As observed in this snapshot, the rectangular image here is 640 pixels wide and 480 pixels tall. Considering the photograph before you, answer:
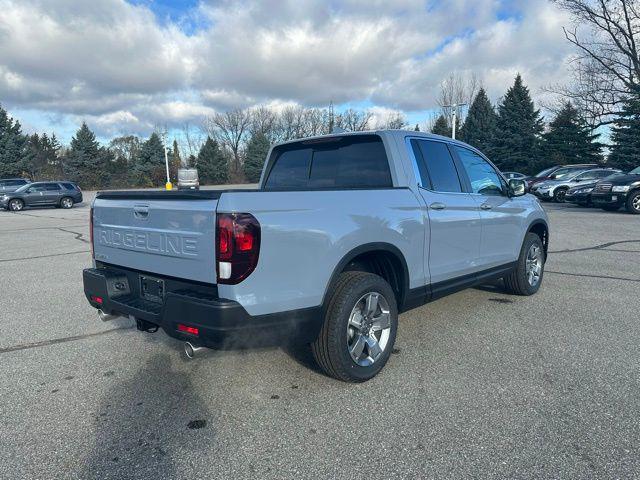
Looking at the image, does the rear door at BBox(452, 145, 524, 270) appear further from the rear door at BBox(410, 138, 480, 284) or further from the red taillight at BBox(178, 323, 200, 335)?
the red taillight at BBox(178, 323, 200, 335)

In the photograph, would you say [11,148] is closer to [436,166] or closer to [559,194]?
[559,194]

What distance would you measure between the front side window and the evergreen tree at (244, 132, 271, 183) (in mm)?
62073

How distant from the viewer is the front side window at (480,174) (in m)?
4.78

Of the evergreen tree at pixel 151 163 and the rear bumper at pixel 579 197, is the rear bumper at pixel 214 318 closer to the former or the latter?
the rear bumper at pixel 579 197

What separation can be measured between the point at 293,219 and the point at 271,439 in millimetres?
1319

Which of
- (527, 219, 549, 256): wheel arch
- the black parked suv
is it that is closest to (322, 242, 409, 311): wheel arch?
(527, 219, 549, 256): wheel arch

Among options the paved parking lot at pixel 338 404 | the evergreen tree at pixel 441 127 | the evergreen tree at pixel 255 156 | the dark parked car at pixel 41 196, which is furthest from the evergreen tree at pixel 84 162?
the paved parking lot at pixel 338 404

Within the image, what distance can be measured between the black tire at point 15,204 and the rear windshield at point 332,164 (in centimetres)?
2570

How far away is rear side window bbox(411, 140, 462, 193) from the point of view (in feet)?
13.6

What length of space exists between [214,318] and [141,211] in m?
1.08

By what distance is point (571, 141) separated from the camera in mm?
Answer: 40906

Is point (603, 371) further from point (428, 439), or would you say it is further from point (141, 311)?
point (141, 311)

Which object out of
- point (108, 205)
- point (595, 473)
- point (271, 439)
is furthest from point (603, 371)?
point (108, 205)

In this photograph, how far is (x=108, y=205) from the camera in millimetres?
3635
